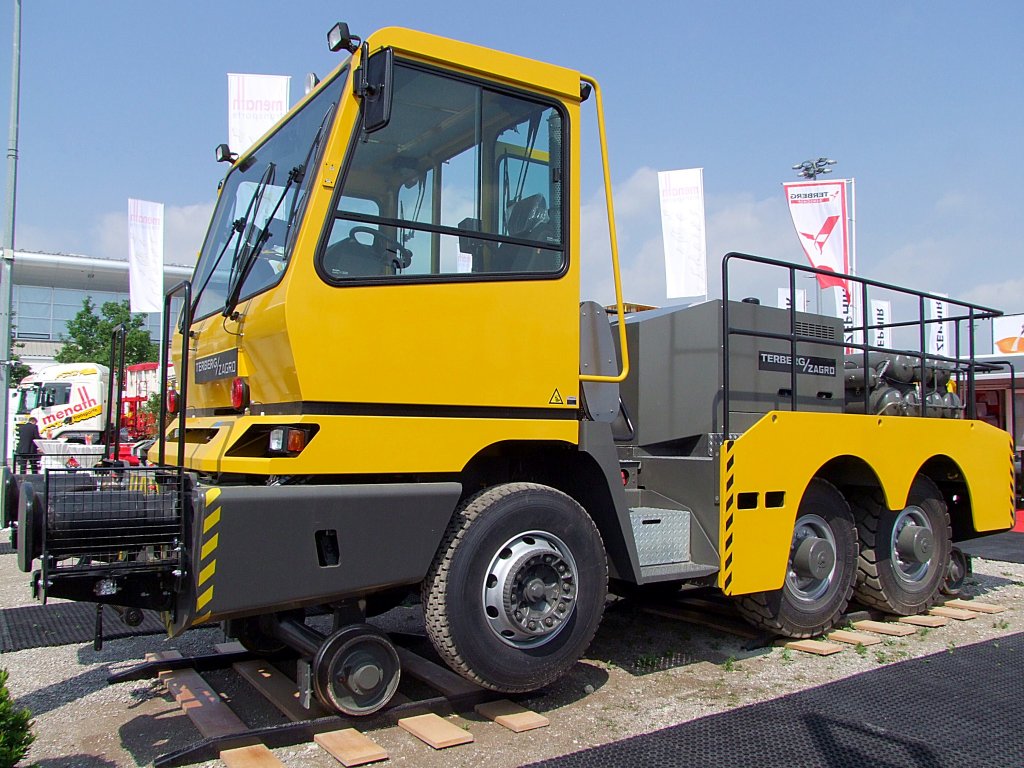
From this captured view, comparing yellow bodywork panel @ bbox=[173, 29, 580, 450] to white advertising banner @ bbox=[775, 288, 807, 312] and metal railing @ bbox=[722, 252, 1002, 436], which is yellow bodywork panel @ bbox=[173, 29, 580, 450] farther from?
white advertising banner @ bbox=[775, 288, 807, 312]

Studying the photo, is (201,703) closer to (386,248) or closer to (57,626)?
(386,248)

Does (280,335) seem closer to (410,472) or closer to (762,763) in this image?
(410,472)

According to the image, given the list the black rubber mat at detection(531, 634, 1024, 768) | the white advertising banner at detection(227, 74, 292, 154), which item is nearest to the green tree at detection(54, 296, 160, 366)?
the white advertising banner at detection(227, 74, 292, 154)

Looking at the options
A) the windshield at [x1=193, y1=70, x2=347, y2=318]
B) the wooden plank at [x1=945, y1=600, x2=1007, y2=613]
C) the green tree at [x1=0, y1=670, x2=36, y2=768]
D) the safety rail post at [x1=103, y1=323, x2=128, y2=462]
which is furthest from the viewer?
the wooden plank at [x1=945, y1=600, x2=1007, y2=613]

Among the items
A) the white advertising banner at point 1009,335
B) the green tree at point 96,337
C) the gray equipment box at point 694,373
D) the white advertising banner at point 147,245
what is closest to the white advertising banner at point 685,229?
the gray equipment box at point 694,373

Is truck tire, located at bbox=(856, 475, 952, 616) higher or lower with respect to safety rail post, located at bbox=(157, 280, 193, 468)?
lower

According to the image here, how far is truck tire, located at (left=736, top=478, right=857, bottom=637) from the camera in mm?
5422

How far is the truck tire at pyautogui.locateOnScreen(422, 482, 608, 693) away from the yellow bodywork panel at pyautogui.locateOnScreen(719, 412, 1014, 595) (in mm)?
1032

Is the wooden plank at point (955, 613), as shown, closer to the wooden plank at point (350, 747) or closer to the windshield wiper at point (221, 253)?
the wooden plank at point (350, 747)

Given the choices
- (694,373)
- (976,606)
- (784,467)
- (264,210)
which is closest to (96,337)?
(264,210)

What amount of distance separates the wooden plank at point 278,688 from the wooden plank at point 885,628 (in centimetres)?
399

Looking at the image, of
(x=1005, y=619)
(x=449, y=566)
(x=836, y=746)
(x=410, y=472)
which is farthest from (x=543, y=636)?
(x=1005, y=619)

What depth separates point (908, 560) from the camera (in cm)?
642

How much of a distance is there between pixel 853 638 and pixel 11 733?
4.95 m
